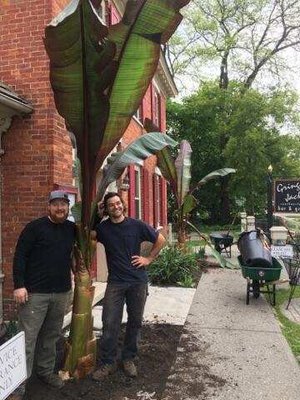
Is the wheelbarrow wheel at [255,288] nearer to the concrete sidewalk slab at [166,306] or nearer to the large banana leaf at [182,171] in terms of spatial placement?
the concrete sidewalk slab at [166,306]

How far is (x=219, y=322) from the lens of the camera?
729 cm

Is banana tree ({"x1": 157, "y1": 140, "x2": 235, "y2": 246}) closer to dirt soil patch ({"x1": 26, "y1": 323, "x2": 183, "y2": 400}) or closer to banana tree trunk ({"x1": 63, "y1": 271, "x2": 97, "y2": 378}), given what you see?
dirt soil patch ({"x1": 26, "y1": 323, "x2": 183, "y2": 400})

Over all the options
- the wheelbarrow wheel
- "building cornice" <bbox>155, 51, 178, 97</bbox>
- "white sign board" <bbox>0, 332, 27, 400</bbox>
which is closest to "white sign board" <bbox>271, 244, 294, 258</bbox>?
the wheelbarrow wheel

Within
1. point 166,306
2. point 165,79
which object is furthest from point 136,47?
point 165,79

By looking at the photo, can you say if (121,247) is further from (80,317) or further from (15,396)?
(15,396)

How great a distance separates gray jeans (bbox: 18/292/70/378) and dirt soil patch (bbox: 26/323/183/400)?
0.71 ft

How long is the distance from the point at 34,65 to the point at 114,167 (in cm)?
290

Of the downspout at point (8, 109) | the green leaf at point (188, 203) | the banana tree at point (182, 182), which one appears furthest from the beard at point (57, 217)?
the green leaf at point (188, 203)

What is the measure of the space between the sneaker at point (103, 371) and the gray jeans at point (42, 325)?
17.5 inches

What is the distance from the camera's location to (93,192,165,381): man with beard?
479 centimetres

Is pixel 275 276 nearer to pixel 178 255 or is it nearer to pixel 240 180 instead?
pixel 178 255

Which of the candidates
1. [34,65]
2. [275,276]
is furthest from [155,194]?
[34,65]

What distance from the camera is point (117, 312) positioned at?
4828 mm

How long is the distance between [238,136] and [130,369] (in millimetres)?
23739
